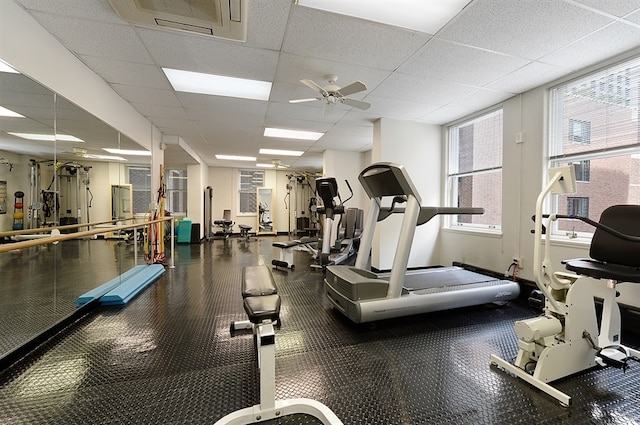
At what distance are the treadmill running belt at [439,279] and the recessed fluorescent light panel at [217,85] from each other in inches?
117

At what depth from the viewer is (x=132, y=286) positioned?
3.41 meters

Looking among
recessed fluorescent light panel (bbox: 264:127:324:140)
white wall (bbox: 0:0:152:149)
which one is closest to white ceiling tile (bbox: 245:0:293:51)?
white wall (bbox: 0:0:152:149)

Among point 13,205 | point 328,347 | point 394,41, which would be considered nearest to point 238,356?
point 328,347

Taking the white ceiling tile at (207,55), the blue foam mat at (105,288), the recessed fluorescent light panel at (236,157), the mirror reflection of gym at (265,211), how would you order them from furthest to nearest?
the mirror reflection of gym at (265,211) → the recessed fluorescent light panel at (236,157) → the blue foam mat at (105,288) → the white ceiling tile at (207,55)

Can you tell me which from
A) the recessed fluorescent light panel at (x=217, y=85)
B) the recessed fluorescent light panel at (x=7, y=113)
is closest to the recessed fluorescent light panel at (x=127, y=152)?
the recessed fluorescent light panel at (x=217, y=85)

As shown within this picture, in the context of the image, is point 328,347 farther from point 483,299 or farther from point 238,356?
point 483,299

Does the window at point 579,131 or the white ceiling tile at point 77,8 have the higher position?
the white ceiling tile at point 77,8

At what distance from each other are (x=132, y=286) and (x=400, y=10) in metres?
4.09

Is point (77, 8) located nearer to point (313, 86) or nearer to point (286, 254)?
point (313, 86)

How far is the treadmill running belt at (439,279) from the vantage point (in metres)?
3.06

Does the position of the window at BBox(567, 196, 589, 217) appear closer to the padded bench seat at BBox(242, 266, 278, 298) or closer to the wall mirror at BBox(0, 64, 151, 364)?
the padded bench seat at BBox(242, 266, 278, 298)

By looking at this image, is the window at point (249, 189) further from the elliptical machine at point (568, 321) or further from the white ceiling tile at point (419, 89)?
the elliptical machine at point (568, 321)

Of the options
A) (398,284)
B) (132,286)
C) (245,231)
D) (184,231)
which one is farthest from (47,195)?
(245,231)

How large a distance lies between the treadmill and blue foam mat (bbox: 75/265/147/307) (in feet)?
8.32
